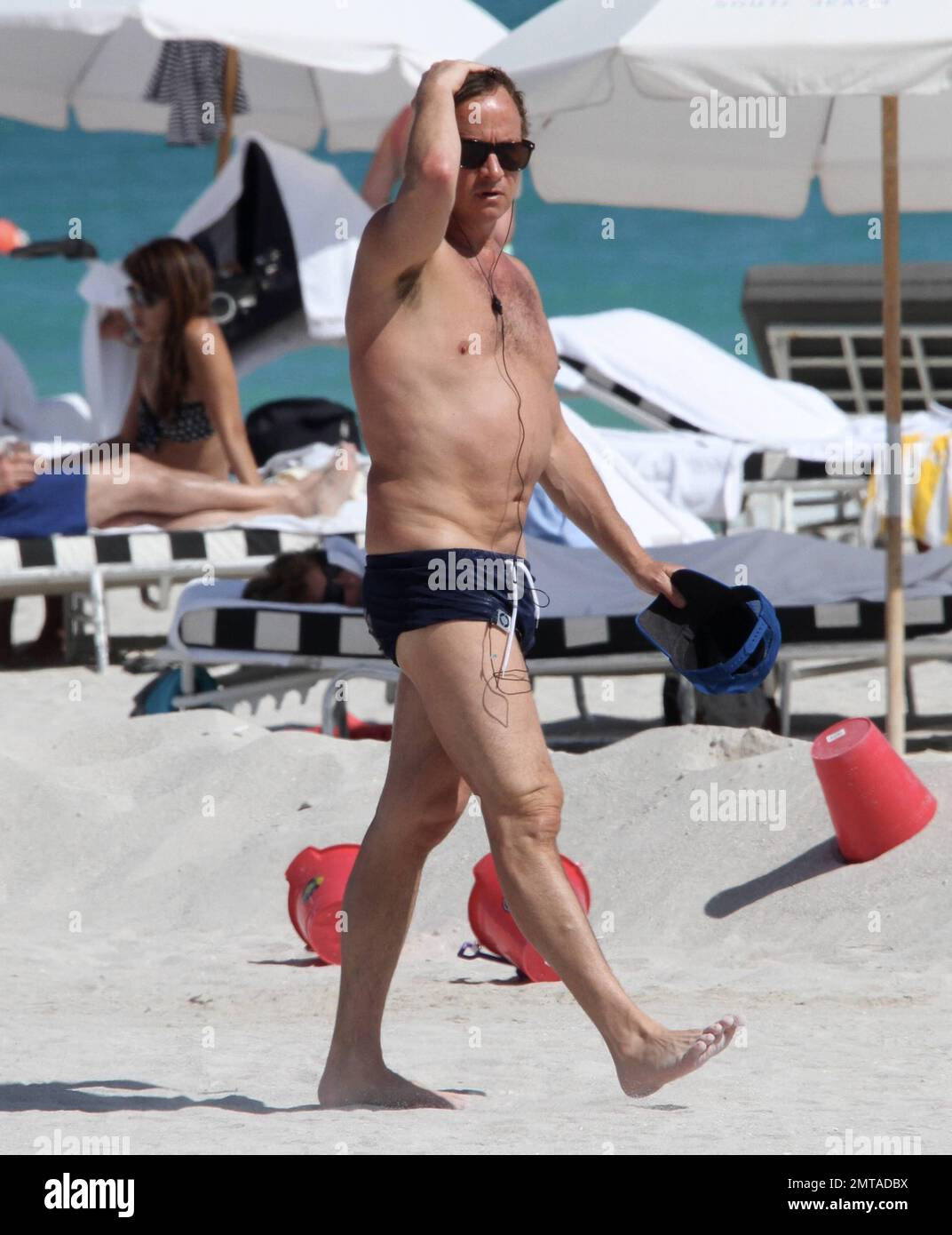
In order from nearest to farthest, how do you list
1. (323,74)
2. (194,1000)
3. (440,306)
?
1. (440,306)
2. (194,1000)
3. (323,74)

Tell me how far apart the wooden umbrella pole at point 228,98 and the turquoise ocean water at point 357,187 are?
18.8 metres

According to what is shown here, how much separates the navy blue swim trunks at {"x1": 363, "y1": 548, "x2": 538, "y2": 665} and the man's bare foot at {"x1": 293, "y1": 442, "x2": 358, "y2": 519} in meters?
5.25

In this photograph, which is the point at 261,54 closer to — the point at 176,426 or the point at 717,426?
the point at 176,426

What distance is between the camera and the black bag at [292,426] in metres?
9.59

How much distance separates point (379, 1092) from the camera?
2809mm

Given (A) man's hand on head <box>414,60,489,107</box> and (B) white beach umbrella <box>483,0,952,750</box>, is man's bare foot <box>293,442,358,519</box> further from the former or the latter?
(A) man's hand on head <box>414,60,489,107</box>

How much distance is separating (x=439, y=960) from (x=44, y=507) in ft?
12.8

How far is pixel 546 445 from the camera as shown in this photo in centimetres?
287

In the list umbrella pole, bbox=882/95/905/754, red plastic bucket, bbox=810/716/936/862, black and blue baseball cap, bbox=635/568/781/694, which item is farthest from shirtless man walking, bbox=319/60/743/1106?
umbrella pole, bbox=882/95/905/754

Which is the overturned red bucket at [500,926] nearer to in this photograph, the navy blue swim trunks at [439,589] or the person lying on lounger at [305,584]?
the navy blue swim trunks at [439,589]
